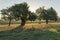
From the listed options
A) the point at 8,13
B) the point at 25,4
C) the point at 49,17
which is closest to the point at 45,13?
the point at 49,17

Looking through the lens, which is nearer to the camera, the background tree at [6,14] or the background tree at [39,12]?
the background tree at [6,14]

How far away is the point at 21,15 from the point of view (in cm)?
7725

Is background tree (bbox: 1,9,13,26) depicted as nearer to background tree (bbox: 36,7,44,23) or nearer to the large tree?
the large tree

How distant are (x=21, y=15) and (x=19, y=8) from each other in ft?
12.8

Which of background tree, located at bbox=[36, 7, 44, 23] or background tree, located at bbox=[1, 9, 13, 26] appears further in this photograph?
background tree, located at bbox=[36, 7, 44, 23]

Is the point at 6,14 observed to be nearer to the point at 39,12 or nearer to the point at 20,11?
the point at 20,11

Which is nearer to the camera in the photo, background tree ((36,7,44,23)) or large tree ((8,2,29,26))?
large tree ((8,2,29,26))

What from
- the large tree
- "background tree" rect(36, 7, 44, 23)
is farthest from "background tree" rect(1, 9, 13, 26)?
"background tree" rect(36, 7, 44, 23)

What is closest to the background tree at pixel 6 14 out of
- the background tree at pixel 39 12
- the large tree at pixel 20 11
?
the large tree at pixel 20 11

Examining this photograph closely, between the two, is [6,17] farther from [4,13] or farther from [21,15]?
[21,15]

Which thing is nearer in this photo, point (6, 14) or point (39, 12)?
point (6, 14)

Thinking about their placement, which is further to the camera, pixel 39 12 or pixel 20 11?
pixel 39 12

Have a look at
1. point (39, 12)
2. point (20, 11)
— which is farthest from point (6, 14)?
point (39, 12)

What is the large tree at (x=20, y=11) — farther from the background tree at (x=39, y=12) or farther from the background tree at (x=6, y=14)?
the background tree at (x=39, y=12)
